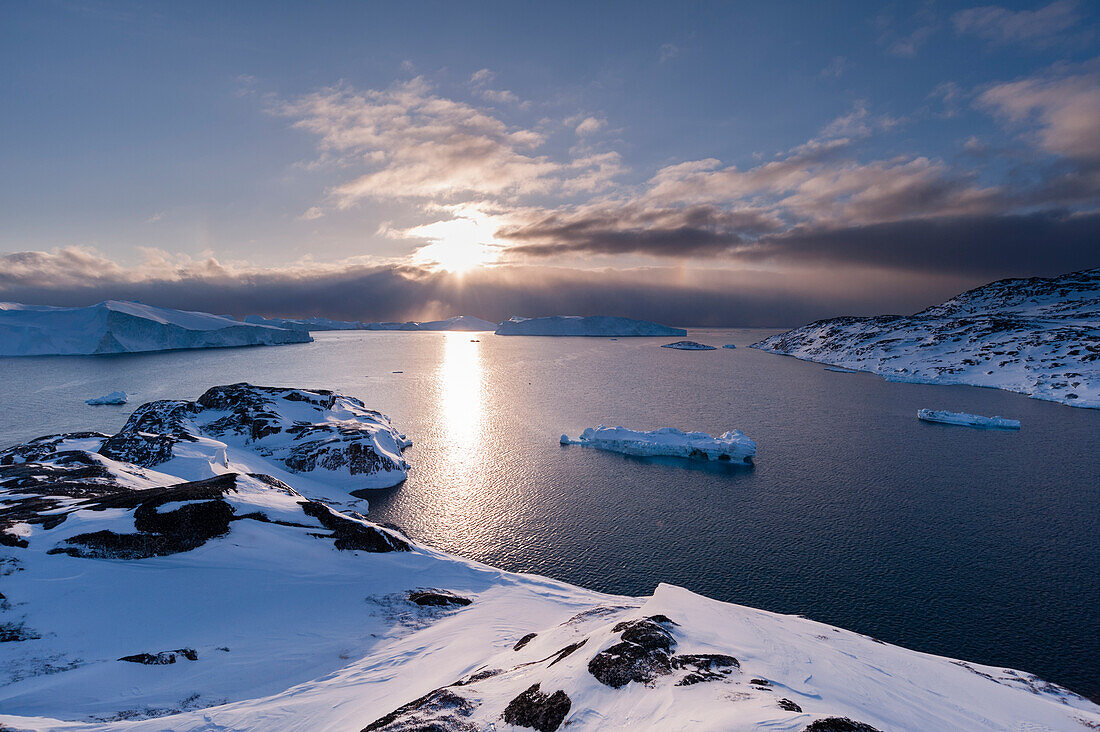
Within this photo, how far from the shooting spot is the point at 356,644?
14.4m

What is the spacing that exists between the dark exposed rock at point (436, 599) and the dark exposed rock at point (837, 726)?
13.7 metres

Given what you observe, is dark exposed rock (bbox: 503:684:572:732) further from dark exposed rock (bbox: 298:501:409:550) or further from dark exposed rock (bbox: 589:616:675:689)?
dark exposed rock (bbox: 298:501:409:550)

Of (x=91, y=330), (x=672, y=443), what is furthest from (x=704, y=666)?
(x=91, y=330)

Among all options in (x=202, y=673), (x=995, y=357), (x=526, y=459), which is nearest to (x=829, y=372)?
(x=995, y=357)

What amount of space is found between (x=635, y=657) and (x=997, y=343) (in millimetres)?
132202

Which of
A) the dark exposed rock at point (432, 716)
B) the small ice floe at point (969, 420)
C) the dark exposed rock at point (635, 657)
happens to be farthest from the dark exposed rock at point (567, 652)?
the small ice floe at point (969, 420)

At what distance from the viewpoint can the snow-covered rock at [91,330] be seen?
13038 cm

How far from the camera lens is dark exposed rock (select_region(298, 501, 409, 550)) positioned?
64.3ft

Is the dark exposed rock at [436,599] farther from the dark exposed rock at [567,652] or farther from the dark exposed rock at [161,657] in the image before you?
the dark exposed rock at [567,652]

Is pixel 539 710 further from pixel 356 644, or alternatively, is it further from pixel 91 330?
pixel 91 330

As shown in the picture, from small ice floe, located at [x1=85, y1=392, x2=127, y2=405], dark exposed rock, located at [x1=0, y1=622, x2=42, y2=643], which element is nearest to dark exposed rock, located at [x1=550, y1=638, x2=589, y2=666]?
dark exposed rock, located at [x1=0, y1=622, x2=42, y2=643]

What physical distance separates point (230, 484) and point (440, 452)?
22.2 m

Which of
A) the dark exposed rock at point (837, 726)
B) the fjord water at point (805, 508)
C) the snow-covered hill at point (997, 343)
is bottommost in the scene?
the fjord water at point (805, 508)

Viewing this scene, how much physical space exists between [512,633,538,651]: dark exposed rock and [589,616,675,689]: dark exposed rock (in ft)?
15.6
